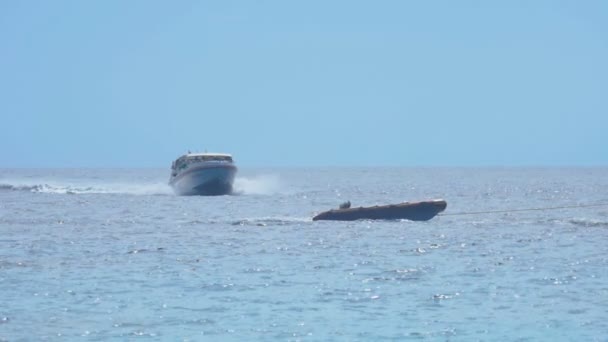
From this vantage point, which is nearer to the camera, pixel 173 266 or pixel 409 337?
pixel 409 337

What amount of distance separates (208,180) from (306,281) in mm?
57792

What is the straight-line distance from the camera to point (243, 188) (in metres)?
112

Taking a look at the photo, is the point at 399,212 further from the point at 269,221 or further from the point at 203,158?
the point at 203,158

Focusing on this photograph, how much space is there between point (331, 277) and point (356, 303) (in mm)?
5679

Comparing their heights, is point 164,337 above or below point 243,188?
below

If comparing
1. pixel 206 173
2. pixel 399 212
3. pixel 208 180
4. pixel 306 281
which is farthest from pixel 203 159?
pixel 306 281

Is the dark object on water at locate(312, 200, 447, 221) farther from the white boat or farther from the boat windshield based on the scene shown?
the boat windshield

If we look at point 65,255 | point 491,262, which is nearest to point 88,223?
point 65,255

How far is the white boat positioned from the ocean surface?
28032 mm

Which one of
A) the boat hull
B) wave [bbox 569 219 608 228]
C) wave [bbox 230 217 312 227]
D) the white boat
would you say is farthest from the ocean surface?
the boat hull

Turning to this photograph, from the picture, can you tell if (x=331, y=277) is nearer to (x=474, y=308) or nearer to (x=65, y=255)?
(x=474, y=308)

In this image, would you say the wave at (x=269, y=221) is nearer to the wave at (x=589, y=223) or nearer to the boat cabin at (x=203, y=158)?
the wave at (x=589, y=223)

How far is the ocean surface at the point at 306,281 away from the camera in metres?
25.7

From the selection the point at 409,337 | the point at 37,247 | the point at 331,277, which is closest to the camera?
→ the point at 409,337
